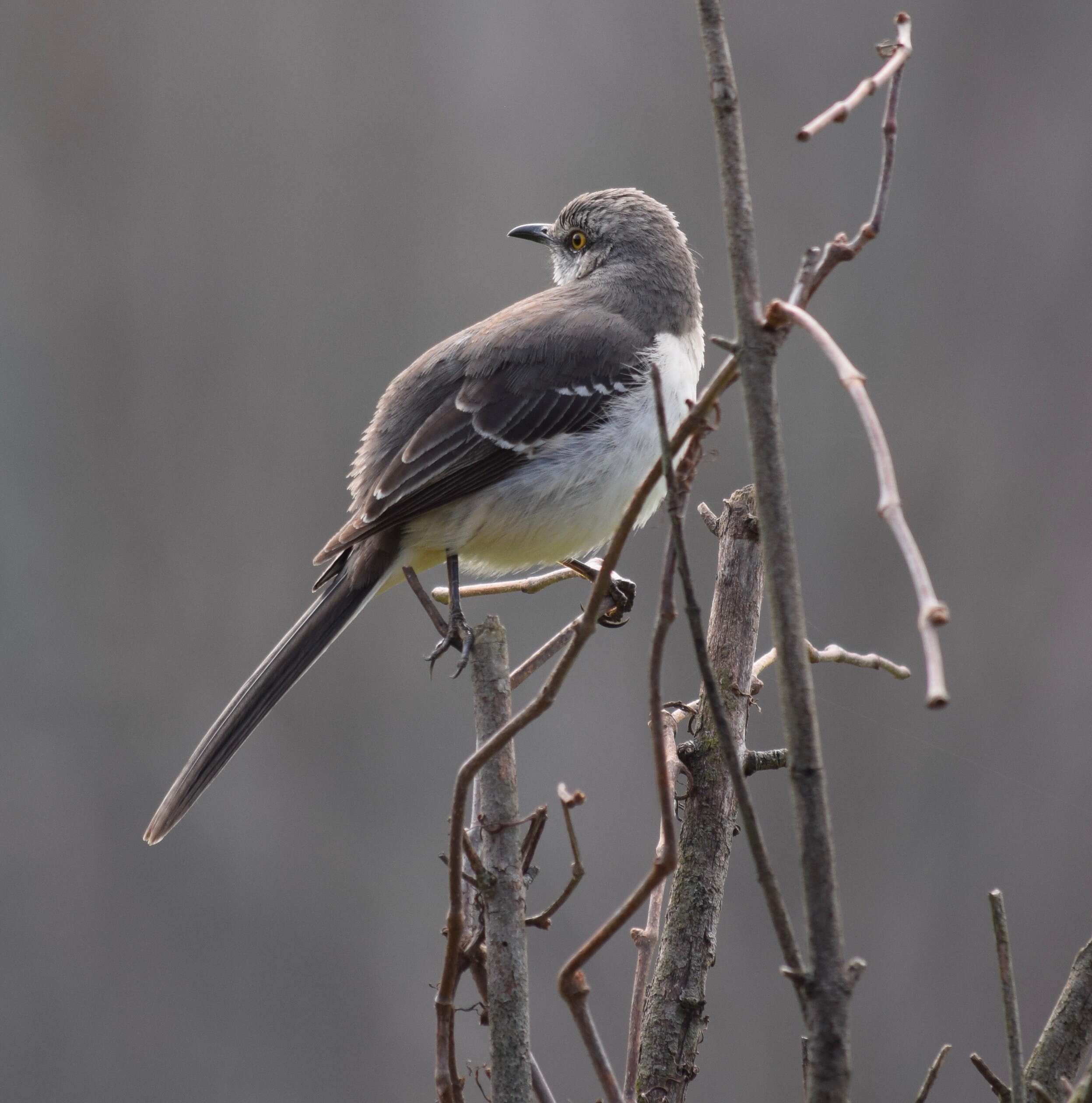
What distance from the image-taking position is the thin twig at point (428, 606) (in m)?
1.81

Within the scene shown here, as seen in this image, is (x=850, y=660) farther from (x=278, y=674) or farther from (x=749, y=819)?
(x=278, y=674)

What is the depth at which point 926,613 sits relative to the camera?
625 millimetres

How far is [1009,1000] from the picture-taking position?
87 cm

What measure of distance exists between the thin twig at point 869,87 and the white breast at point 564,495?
1.50m

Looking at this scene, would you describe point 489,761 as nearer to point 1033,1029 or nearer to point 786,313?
point 786,313

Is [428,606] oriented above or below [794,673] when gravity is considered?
below

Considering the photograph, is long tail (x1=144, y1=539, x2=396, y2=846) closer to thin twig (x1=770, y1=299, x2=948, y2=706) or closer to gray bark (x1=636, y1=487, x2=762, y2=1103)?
gray bark (x1=636, y1=487, x2=762, y2=1103)

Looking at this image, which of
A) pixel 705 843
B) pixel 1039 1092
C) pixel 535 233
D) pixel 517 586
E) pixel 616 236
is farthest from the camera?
pixel 535 233

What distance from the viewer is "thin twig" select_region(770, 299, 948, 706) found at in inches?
24.0

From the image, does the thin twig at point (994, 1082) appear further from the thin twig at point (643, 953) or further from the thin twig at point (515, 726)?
the thin twig at point (515, 726)

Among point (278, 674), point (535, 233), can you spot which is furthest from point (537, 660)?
point (535, 233)

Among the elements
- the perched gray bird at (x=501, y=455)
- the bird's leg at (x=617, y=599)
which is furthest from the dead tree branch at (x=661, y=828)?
the bird's leg at (x=617, y=599)

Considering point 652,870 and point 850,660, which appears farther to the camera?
point 850,660

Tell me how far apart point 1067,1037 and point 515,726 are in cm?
52
